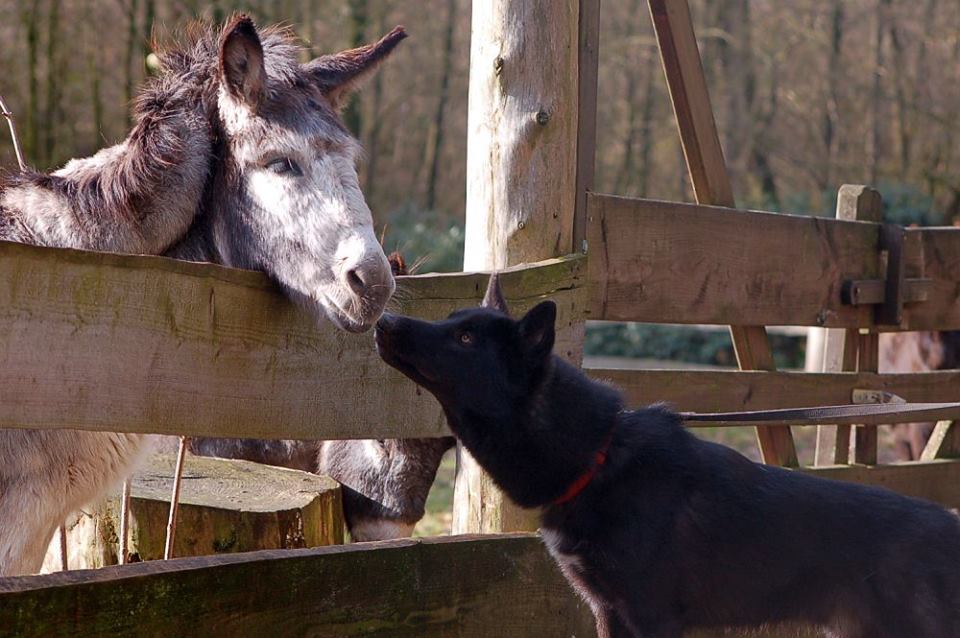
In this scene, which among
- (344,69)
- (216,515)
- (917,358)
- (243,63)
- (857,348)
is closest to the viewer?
(243,63)

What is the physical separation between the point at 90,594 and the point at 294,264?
1.10 meters

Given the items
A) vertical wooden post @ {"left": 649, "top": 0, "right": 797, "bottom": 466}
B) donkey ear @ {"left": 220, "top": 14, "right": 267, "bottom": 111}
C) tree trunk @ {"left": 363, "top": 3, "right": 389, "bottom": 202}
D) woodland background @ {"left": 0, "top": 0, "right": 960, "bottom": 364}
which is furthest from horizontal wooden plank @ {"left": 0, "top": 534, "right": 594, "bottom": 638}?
tree trunk @ {"left": 363, "top": 3, "right": 389, "bottom": 202}

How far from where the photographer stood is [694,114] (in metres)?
4.84

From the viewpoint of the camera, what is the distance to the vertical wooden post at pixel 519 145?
3.79 metres

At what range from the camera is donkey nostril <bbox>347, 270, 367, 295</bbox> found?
3.06 m

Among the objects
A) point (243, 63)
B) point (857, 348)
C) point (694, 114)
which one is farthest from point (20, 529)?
point (857, 348)

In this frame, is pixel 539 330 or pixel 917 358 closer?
pixel 539 330

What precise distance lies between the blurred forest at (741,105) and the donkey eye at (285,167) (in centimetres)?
1703

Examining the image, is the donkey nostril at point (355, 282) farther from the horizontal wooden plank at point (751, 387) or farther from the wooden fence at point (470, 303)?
the horizontal wooden plank at point (751, 387)

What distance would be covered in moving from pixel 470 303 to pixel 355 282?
0.76 metres

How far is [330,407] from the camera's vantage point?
3314mm

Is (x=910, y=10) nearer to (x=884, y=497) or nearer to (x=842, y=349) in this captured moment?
(x=842, y=349)

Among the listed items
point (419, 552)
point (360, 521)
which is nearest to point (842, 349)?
point (360, 521)

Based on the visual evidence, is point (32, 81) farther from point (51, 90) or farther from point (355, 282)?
point (355, 282)
